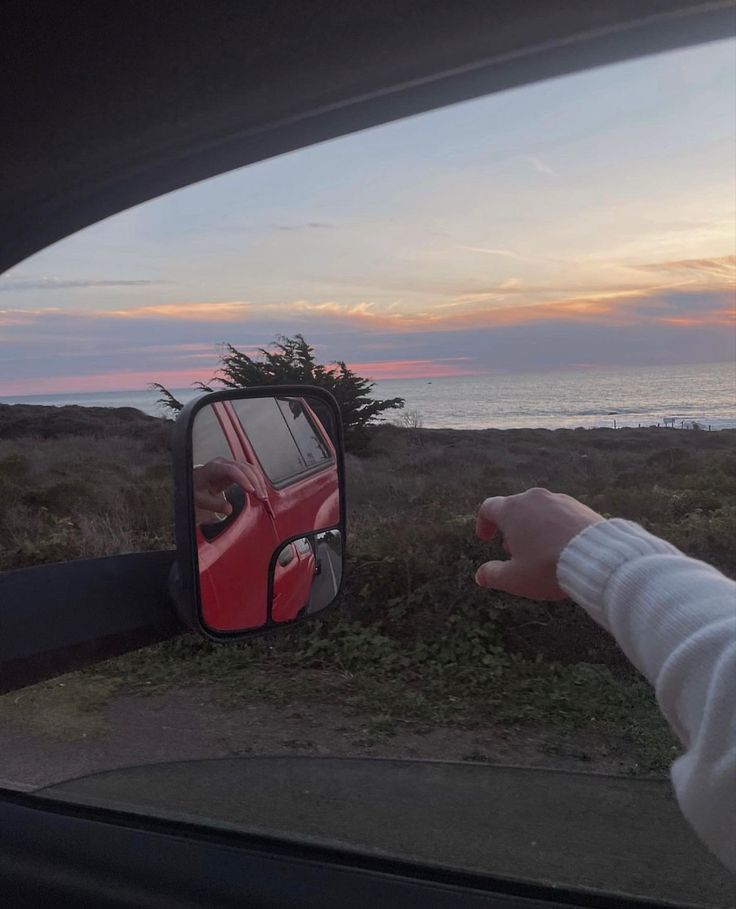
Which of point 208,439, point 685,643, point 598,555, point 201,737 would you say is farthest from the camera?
point 201,737

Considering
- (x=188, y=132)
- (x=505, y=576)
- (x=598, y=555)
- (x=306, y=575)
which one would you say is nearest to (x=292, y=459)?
(x=306, y=575)

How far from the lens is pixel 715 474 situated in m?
2.34

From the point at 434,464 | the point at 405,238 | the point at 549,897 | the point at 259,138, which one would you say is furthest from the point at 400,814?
the point at 259,138

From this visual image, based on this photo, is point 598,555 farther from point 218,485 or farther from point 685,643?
point 218,485

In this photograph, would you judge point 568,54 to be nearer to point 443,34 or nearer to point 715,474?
point 443,34

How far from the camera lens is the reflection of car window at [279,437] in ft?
6.31

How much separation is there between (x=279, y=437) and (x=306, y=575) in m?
0.30

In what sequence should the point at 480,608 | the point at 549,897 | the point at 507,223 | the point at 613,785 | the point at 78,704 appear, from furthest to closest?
the point at 78,704 → the point at 480,608 → the point at 613,785 → the point at 507,223 → the point at 549,897

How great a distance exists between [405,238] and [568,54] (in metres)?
0.58

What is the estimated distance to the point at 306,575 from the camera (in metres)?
1.93

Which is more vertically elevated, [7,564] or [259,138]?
[259,138]

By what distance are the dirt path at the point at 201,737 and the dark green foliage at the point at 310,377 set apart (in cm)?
86

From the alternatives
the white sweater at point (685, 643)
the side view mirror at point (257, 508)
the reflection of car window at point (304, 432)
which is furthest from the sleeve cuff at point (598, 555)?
the reflection of car window at point (304, 432)

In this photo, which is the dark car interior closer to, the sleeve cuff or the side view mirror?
the side view mirror
